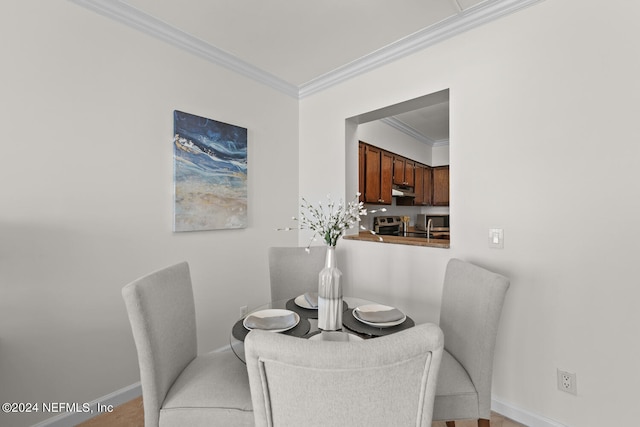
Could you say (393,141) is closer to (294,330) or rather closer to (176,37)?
(176,37)

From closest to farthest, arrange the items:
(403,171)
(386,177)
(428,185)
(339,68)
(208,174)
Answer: (208,174)
(339,68)
(386,177)
(403,171)
(428,185)

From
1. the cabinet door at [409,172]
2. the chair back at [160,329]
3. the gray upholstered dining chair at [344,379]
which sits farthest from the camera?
the cabinet door at [409,172]

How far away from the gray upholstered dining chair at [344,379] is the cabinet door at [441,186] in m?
5.29

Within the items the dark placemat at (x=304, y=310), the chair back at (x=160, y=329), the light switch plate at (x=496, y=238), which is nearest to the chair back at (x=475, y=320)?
the light switch plate at (x=496, y=238)

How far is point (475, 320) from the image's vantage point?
142 centimetres

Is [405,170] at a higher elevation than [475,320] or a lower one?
higher

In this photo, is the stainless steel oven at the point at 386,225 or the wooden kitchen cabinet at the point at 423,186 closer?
the stainless steel oven at the point at 386,225

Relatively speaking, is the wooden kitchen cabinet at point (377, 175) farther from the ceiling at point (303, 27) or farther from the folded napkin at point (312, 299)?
the folded napkin at point (312, 299)

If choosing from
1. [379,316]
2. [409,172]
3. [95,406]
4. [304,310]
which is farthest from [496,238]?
[409,172]

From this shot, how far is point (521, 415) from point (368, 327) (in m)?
1.28

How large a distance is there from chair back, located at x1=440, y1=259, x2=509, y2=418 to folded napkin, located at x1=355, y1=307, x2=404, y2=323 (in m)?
0.31

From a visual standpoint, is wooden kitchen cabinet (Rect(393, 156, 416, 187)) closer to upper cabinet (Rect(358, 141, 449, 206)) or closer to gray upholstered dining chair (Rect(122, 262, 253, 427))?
upper cabinet (Rect(358, 141, 449, 206))

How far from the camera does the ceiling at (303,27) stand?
1.93 m

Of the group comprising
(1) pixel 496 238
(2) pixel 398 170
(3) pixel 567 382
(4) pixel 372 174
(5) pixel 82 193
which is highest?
(2) pixel 398 170
